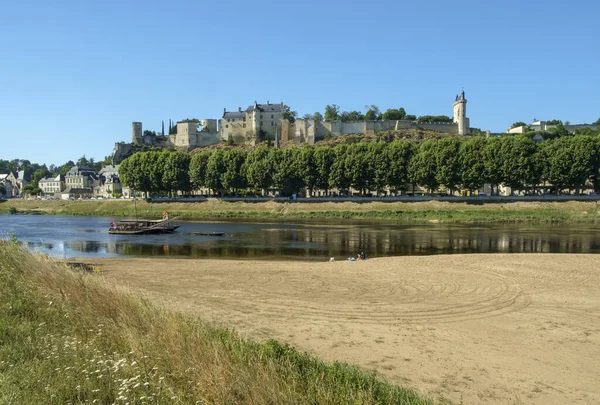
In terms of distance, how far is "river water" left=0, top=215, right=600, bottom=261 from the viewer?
32.9 m

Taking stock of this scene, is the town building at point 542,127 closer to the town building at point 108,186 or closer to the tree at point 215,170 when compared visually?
the tree at point 215,170

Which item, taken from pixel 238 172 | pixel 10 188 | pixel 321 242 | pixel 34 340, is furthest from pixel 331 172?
pixel 10 188

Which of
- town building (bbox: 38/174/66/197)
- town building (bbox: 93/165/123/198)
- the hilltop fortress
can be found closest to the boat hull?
town building (bbox: 93/165/123/198)

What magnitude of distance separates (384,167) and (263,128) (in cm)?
6923

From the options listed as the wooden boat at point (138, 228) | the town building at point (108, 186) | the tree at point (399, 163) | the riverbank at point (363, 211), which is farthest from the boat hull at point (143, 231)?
the town building at point (108, 186)

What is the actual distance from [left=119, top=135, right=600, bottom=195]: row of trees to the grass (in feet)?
221

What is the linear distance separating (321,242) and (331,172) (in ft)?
137

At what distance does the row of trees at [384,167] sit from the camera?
69188 millimetres

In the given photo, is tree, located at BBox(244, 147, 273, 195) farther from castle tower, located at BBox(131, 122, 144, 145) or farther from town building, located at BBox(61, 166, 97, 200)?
castle tower, located at BBox(131, 122, 144, 145)

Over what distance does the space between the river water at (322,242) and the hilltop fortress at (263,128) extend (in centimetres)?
8397

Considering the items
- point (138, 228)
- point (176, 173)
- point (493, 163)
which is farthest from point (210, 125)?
point (138, 228)

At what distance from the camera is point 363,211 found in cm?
6844

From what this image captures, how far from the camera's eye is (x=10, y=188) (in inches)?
5709

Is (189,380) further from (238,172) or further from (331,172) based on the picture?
(238,172)
